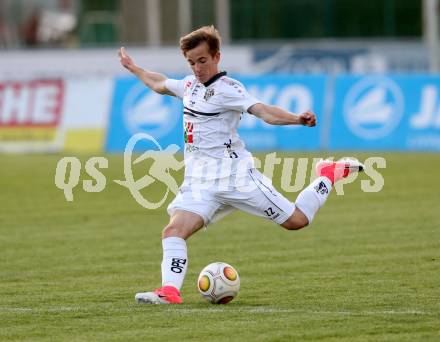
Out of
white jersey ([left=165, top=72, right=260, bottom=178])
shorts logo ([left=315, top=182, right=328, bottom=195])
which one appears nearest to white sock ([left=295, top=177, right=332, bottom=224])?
shorts logo ([left=315, top=182, right=328, bottom=195])

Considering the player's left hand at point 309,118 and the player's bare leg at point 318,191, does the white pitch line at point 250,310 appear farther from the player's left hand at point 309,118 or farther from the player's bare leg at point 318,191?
the player's left hand at point 309,118

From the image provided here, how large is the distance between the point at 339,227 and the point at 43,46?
90.3 feet

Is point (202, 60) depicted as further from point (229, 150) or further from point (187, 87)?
point (229, 150)

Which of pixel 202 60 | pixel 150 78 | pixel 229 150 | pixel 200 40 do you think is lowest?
pixel 229 150

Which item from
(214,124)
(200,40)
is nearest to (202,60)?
(200,40)

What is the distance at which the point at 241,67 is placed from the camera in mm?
34750

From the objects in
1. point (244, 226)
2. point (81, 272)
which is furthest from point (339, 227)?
point (81, 272)

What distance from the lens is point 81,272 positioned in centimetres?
1149

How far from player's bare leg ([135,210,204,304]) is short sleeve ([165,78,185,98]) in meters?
1.12

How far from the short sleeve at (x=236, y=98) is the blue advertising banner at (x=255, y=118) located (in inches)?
674

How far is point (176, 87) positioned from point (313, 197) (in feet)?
4.90

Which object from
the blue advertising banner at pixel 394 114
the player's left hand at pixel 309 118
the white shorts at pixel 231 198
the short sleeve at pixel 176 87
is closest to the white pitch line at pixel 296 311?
the white shorts at pixel 231 198

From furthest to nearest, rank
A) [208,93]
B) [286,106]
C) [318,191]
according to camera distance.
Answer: [286,106]
[318,191]
[208,93]

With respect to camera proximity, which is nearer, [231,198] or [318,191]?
[231,198]
